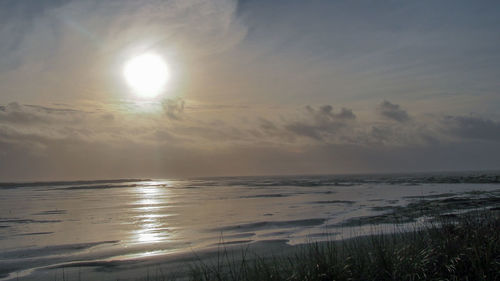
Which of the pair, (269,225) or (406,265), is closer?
(406,265)

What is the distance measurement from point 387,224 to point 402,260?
450 inches

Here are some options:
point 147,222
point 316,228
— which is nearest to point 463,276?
point 316,228

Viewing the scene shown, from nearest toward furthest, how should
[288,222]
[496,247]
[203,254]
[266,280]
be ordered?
[266,280], [496,247], [203,254], [288,222]

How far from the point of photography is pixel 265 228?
61.7 feet

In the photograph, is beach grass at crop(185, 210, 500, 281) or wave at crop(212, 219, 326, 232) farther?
wave at crop(212, 219, 326, 232)

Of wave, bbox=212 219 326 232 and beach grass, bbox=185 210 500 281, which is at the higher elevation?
beach grass, bbox=185 210 500 281

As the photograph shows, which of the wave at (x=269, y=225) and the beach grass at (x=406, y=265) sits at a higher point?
the beach grass at (x=406, y=265)

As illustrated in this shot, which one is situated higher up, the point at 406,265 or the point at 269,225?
the point at 406,265

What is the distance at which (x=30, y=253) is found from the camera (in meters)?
13.6

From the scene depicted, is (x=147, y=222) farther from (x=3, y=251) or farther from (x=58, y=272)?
(x=58, y=272)

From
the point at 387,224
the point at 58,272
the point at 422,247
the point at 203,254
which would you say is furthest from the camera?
the point at 387,224

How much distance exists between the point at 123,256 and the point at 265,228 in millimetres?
7697

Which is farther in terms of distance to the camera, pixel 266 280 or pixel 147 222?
pixel 147 222

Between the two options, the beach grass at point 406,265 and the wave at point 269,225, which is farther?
the wave at point 269,225
